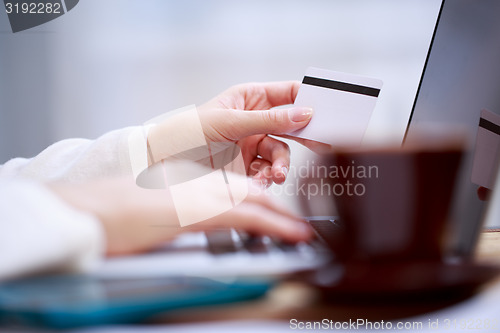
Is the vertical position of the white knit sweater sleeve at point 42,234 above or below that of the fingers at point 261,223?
above

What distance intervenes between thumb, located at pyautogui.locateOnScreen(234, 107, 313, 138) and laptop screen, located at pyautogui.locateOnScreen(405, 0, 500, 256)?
0.62 ft

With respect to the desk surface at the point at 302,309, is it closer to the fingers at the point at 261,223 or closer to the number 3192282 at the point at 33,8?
the fingers at the point at 261,223

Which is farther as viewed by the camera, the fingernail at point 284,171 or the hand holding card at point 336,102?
the fingernail at point 284,171

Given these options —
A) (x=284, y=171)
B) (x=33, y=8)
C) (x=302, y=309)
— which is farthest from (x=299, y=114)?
(x=33, y=8)

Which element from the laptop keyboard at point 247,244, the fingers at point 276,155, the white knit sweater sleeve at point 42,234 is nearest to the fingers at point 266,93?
the fingers at point 276,155

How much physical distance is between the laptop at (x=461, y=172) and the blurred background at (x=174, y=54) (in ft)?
4.06

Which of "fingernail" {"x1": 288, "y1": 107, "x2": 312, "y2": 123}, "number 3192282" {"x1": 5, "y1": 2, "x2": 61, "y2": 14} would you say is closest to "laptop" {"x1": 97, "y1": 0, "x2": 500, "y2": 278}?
"fingernail" {"x1": 288, "y1": 107, "x2": 312, "y2": 123}

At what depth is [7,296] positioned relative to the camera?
243 mm

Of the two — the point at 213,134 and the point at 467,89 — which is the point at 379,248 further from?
the point at 213,134

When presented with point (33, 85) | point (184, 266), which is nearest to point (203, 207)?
point (184, 266)

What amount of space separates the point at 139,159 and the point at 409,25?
56.9 inches

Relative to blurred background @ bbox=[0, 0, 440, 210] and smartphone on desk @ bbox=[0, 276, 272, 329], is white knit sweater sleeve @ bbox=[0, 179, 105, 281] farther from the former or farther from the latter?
blurred background @ bbox=[0, 0, 440, 210]

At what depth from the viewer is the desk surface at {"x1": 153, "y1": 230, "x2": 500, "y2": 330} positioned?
0.25 meters

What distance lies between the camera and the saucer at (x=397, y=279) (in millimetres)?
259
